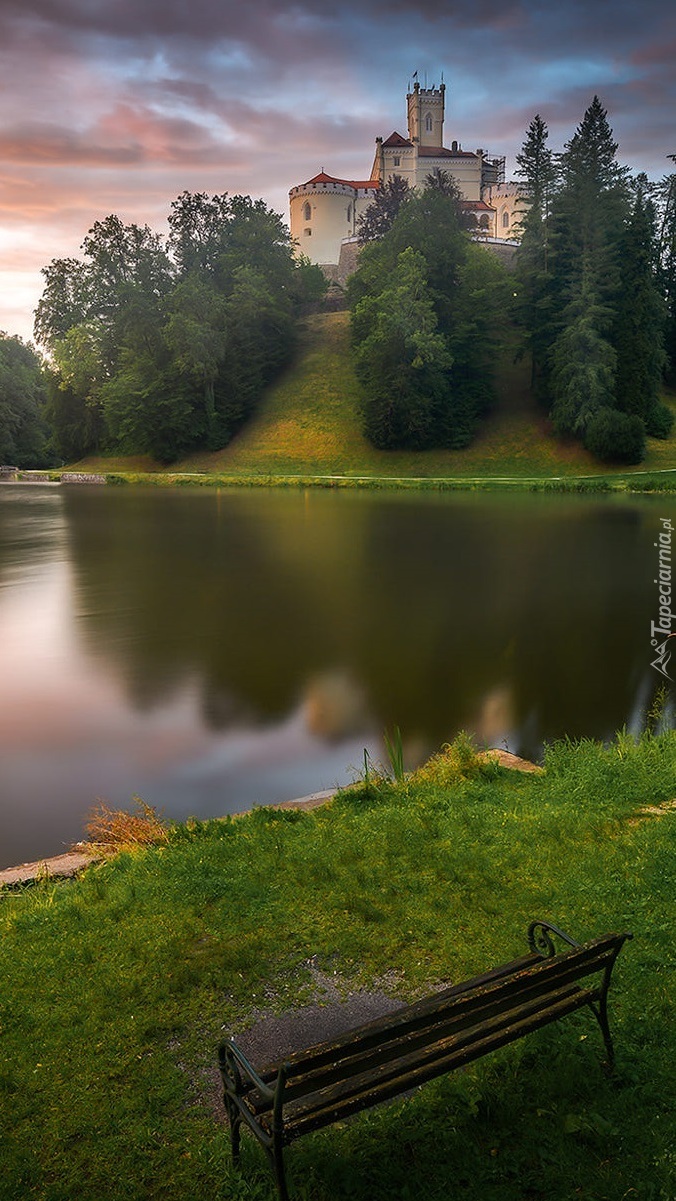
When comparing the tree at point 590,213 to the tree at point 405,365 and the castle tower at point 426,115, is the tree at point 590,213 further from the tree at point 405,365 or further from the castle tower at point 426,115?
the castle tower at point 426,115

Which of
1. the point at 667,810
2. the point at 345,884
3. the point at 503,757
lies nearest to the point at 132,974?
the point at 345,884

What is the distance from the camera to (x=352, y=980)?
4508mm

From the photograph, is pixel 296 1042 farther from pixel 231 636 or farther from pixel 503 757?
pixel 231 636

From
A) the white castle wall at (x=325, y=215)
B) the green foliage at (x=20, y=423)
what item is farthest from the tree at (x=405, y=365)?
the white castle wall at (x=325, y=215)

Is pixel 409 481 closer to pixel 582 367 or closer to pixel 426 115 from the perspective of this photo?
pixel 582 367

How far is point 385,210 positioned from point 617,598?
77499 mm

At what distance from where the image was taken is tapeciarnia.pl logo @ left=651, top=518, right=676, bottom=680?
44.0 feet

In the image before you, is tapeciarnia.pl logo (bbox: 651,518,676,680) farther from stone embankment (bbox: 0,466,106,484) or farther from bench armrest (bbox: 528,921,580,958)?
stone embankment (bbox: 0,466,106,484)

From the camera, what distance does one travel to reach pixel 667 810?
678 centimetres

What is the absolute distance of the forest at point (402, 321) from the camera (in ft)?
185

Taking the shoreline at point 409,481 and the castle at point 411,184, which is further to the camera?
the castle at point 411,184

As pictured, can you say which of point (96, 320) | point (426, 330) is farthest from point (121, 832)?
point (96, 320)

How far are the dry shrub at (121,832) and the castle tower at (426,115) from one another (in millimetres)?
109129

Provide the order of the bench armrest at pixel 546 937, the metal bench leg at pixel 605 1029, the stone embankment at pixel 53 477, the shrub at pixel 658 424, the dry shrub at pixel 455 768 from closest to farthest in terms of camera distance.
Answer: the metal bench leg at pixel 605 1029, the bench armrest at pixel 546 937, the dry shrub at pixel 455 768, the shrub at pixel 658 424, the stone embankment at pixel 53 477
